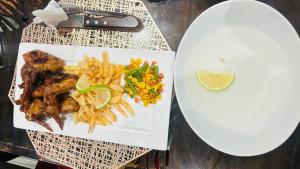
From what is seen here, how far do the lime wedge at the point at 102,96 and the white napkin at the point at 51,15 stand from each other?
351 millimetres

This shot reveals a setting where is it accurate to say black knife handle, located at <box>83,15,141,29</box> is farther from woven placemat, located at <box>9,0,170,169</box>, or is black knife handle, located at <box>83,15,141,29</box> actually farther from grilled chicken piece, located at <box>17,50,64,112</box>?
grilled chicken piece, located at <box>17,50,64,112</box>

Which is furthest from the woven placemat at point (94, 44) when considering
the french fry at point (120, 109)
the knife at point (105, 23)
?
the french fry at point (120, 109)

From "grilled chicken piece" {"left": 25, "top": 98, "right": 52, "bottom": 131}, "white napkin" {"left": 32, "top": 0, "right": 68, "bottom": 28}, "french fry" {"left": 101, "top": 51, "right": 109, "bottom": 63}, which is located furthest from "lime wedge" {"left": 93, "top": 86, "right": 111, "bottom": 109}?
"white napkin" {"left": 32, "top": 0, "right": 68, "bottom": 28}

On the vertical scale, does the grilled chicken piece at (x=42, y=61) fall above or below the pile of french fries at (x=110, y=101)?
above

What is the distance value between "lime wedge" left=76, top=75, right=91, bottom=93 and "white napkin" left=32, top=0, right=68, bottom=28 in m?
0.27

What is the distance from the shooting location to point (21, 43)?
5.14 feet

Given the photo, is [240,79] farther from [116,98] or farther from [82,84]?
[82,84]

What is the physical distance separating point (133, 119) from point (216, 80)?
1.27ft

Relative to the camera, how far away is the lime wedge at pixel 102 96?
1405 millimetres

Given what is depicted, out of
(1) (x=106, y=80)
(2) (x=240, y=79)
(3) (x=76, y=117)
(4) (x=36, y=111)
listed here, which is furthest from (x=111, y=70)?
(2) (x=240, y=79)

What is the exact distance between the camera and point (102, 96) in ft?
4.67

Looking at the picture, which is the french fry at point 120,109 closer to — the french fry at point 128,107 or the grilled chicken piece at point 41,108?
the french fry at point 128,107

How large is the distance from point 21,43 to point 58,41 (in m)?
0.18

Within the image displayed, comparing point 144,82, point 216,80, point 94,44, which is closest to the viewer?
point 216,80
